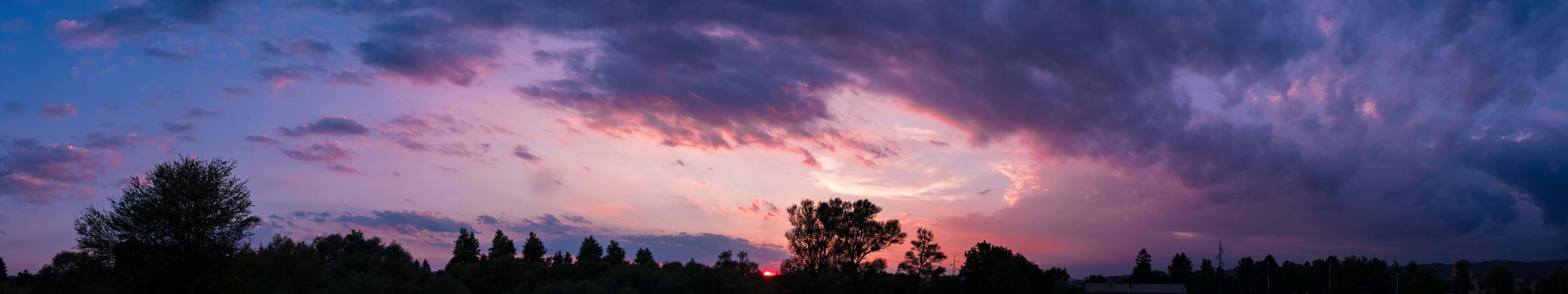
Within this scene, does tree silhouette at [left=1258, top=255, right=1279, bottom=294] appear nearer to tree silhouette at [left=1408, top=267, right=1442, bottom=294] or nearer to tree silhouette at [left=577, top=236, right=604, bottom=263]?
tree silhouette at [left=1408, top=267, right=1442, bottom=294]

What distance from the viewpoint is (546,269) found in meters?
87.1

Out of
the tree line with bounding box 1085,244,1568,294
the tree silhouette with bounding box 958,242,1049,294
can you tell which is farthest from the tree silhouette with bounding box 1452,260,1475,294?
the tree silhouette with bounding box 958,242,1049,294

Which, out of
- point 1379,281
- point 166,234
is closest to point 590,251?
point 166,234

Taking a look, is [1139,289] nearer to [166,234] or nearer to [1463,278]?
[1463,278]

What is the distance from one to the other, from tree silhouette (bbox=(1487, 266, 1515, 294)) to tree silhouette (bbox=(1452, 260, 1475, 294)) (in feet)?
61.6

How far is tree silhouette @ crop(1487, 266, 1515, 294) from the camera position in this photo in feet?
435

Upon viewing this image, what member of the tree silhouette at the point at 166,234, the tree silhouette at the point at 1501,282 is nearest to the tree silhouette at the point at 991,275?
the tree silhouette at the point at 1501,282

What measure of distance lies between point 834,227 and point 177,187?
69.7 meters

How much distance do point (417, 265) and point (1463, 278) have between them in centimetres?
18318

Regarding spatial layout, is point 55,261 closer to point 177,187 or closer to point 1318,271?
point 177,187

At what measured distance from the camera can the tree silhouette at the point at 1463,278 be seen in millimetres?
154375

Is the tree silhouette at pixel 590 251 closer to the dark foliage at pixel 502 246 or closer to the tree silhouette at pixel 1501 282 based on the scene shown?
the dark foliage at pixel 502 246

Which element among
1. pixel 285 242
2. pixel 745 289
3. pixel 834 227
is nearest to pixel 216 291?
pixel 285 242

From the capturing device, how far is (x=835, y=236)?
10475cm
